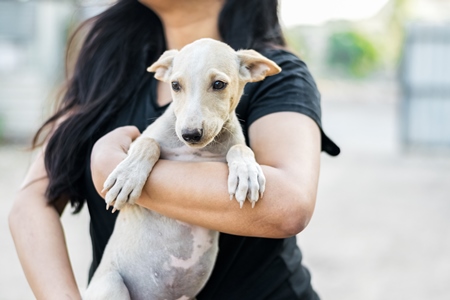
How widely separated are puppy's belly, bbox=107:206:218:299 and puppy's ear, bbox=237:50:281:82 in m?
0.44

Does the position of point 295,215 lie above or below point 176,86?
below

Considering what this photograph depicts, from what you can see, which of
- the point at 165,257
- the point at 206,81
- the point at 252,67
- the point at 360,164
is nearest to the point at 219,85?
the point at 206,81

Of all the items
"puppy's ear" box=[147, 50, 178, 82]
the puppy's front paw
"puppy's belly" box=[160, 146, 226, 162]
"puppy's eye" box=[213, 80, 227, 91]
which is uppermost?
"puppy's eye" box=[213, 80, 227, 91]

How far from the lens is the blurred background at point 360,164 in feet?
18.1

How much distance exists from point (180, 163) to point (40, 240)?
563 mm

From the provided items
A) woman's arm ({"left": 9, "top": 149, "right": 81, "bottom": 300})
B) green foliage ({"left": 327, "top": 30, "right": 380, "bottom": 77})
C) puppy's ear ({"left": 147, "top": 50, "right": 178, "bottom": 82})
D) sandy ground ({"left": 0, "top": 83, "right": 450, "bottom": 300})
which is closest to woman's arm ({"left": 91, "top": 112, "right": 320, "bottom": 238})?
puppy's ear ({"left": 147, "top": 50, "right": 178, "bottom": 82})

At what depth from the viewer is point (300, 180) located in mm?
1793

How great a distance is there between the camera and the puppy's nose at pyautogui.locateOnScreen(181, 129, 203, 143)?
170 cm

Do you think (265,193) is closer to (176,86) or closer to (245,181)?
(245,181)

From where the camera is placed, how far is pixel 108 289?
1905 mm

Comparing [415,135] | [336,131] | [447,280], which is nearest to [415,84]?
[415,135]

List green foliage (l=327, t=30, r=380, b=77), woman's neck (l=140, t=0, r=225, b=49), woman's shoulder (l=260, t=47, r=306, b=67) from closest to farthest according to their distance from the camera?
1. woman's shoulder (l=260, t=47, r=306, b=67)
2. woman's neck (l=140, t=0, r=225, b=49)
3. green foliage (l=327, t=30, r=380, b=77)

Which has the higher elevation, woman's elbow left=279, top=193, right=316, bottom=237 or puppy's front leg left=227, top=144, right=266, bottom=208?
puppy's front leg left=227, top=144, right=266, bottom=208

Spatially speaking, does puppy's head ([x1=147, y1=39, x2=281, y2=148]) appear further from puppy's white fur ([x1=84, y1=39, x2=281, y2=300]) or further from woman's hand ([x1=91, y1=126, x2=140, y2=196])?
woman's hand ([x1=91, y1=126, x2=140, y2=196])
